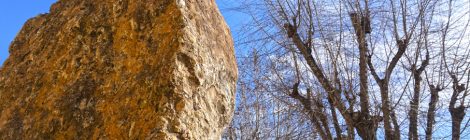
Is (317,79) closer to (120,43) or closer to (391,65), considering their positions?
(391,65)

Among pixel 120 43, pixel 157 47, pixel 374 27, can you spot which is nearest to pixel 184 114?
pixel 157 47

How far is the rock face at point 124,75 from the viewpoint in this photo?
1.89m

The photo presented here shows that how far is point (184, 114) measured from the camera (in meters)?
1.84

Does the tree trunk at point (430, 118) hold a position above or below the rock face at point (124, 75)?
above

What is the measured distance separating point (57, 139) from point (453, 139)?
4152 millimetres

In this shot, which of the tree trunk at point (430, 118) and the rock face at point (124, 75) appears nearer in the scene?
the rock face at point (124, 75)

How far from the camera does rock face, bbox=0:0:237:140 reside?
74.6 inches

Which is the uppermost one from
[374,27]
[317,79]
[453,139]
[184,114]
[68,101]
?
[374,27]

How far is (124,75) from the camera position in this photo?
2043 mm

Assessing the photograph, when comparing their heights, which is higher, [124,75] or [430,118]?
[430,118]

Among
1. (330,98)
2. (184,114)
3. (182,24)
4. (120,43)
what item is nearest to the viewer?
(184,114)

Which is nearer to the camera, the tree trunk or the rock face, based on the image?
the rock face

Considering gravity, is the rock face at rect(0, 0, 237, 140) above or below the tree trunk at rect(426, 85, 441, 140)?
below

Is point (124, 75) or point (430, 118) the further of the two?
point (430, 118)
